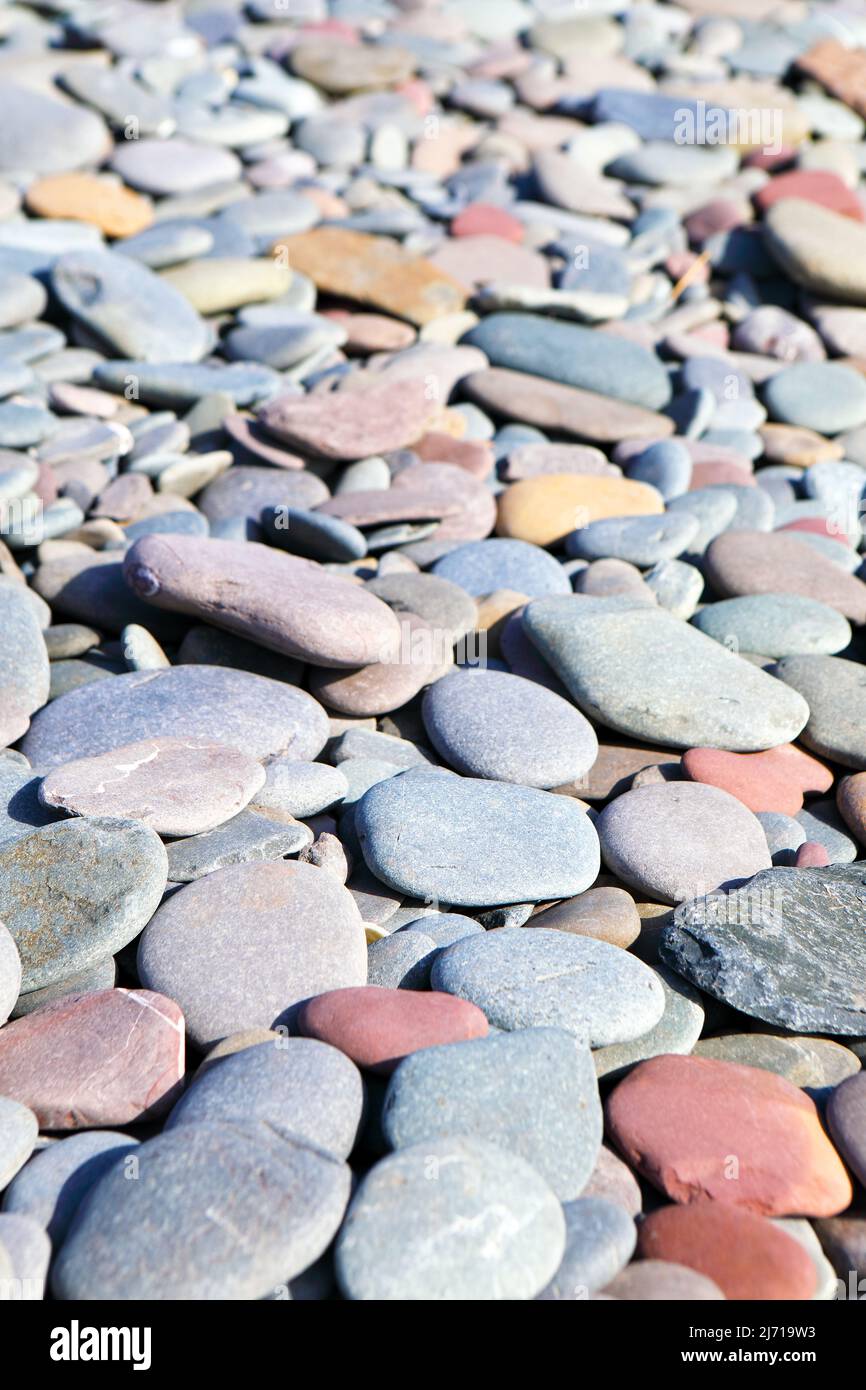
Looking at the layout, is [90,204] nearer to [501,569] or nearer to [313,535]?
[313,535]

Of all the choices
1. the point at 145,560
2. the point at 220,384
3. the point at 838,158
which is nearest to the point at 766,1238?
the point at 145,560

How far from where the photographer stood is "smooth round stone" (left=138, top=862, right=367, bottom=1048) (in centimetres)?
226

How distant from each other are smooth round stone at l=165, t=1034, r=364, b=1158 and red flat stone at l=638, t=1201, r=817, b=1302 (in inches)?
20.4

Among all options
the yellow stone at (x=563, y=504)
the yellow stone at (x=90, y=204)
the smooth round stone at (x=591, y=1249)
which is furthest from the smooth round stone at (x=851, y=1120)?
the yellow stone at (x=90, y=204)

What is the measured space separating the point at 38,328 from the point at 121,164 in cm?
161

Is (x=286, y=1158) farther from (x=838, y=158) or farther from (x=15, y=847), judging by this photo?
(x=838, y=158)

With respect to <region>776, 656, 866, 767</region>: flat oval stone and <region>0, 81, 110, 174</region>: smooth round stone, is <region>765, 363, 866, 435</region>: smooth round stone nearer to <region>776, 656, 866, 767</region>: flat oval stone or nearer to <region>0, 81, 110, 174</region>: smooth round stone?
<region>776, 656, 866, 767</region>: flat oval stone

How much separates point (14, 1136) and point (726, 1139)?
3.91 feet

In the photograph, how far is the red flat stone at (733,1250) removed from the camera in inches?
71.9

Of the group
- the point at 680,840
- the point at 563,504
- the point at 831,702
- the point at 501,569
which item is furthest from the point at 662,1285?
the point at 563,504

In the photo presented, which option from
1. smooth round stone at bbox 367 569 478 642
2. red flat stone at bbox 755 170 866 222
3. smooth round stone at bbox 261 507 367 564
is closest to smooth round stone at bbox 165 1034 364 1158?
smooth round stone at bbox 367 569 478 642

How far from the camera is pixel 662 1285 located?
179 centimetres

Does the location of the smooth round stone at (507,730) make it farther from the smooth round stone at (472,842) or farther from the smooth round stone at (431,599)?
the smooth round stone at (431,599)

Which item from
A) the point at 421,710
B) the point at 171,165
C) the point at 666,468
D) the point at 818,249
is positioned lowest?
the point at 421,710
